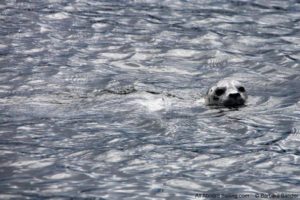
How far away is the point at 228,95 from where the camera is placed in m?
12.5

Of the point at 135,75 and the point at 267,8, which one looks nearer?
the point at 135,75

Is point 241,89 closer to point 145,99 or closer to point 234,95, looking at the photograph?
point 234,95

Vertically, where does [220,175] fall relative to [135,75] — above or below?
below

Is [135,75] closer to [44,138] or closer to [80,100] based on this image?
[80,100]

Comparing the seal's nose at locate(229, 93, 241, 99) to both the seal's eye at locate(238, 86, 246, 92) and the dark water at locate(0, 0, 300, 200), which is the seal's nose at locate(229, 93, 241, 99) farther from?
the dark water at locate(0, 0, 300, 200)

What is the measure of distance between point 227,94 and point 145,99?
4.57 feet

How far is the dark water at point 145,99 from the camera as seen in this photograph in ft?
29.9

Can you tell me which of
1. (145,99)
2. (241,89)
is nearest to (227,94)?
(241,89)

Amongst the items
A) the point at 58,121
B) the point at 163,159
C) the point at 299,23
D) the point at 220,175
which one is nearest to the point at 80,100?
the point at 58,121

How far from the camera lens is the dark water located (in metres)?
9.11

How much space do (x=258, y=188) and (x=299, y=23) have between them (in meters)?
9.79

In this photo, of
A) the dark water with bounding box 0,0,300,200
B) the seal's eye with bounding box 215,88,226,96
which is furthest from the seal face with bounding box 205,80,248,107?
the dark water with bounding box 0,0,300,200

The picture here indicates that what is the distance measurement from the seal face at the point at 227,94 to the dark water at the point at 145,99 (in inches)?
8.1

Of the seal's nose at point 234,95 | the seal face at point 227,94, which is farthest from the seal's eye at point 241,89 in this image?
the seal's nose at point 234,95
